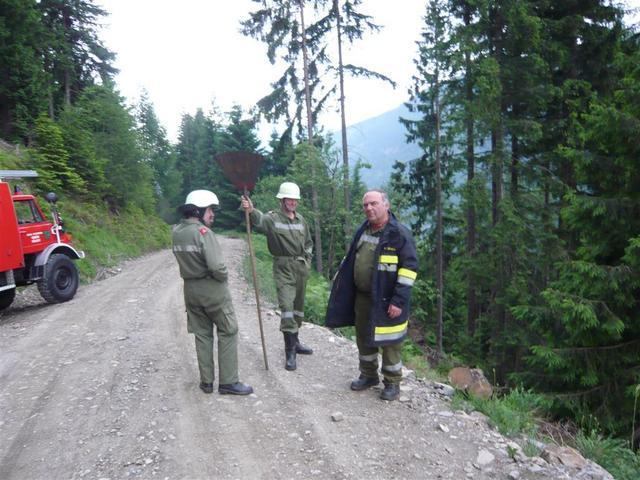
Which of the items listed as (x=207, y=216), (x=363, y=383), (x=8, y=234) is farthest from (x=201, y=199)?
(x=8, y=234)

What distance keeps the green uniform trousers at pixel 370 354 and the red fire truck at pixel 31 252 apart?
749 centimetres

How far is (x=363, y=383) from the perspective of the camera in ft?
16.3

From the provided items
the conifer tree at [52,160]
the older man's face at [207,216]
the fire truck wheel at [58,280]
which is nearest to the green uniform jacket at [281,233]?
the older man's face at [207,216]

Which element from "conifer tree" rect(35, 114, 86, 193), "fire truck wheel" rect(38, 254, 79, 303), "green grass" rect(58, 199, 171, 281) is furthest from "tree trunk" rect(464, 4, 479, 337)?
"conifer tree" rect(35, 114, 86, 193)

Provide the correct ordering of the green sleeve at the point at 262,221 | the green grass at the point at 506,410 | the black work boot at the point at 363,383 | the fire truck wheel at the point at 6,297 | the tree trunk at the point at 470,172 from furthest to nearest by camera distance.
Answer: the tree trunk at the point at 470,172, the fire truck wheel at the point at 6,297, the green sleeve at the point at 262,221, the black work boot at the point at 363,383, the green grass at the point at 506,410

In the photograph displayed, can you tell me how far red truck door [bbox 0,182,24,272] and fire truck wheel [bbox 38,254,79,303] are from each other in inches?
31.0

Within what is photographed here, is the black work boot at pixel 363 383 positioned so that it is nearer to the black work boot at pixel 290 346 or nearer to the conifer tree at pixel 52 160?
the black work boot at pixel 290 346

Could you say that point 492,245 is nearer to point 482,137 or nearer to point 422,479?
point 482,137

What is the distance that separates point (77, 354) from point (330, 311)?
13.4 feet

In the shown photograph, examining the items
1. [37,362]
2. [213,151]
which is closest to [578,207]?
[37,362]

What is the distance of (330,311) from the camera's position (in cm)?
490

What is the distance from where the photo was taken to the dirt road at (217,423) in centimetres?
352

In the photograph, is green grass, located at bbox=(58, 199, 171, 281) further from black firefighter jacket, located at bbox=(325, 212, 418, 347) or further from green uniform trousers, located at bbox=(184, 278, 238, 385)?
black firefighter jacket, located at bbox=(325, 212, 418, 347)

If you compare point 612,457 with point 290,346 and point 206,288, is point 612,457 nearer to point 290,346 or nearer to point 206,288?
point 290,346
